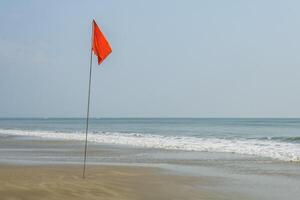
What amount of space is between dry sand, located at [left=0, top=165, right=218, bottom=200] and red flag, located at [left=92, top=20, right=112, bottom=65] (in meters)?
2.76

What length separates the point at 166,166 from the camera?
15.1 meters

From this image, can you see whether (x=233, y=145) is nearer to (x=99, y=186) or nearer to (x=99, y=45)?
(x=99, y=45)

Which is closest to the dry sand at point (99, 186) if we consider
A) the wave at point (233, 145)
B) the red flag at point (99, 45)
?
the red flag at point (99, 45)

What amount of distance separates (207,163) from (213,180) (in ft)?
14.5

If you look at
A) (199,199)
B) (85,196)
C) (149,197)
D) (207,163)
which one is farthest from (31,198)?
(207,163)

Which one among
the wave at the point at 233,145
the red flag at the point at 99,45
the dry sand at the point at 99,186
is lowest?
the dry sand at the point at 99,186

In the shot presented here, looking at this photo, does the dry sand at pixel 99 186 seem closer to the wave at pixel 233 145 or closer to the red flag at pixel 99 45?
the red flag at pixel 99 45

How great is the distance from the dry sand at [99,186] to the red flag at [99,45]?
2757mm

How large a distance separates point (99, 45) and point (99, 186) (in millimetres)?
3126

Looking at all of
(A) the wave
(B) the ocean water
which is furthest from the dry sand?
(A) the wave

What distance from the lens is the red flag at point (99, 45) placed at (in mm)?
10570

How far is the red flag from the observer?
34.7 ft

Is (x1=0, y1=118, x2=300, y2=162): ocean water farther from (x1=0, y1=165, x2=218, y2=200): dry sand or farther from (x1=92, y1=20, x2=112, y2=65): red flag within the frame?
(x1=92, y1=20, x2=112, y2=65): red flag

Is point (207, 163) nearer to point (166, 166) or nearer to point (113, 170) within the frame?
point (166, 166)
